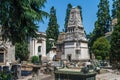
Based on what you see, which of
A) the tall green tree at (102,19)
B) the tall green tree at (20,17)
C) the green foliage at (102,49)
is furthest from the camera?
the tall green tree at (102,19)

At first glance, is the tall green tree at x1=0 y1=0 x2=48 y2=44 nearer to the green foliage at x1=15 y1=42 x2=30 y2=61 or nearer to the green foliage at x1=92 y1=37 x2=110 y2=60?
the green foliage at x1=92 y1=37 x2=110 y2=60

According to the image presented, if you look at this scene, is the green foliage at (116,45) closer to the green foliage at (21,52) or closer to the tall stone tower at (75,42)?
the green foliage at (21,52)

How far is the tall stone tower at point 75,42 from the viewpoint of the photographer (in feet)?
177

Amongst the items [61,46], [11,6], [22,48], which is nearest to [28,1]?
[11,6]

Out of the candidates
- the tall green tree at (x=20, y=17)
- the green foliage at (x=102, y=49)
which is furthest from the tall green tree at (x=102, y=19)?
the tall green tree at (x=20, y=17)

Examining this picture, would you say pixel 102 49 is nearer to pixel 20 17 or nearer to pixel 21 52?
pixel 21 52

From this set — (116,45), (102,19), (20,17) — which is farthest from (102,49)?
(20,17)

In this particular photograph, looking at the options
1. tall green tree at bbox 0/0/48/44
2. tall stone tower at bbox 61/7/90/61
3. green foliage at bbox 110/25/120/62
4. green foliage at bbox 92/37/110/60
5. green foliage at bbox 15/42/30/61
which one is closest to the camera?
tall green tree at bbox 0/0/48/44

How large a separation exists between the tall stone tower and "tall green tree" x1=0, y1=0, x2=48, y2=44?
144 feet

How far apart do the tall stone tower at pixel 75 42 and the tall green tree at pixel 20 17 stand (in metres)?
43.8

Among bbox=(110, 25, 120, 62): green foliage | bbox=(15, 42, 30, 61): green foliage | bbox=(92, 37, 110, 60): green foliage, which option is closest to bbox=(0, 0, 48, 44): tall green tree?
bbox=(110, 25, 120, 62): green foliage

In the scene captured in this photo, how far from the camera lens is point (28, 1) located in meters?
8.66

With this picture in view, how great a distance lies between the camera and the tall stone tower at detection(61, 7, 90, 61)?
177 feet

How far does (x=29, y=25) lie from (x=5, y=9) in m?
1.22
